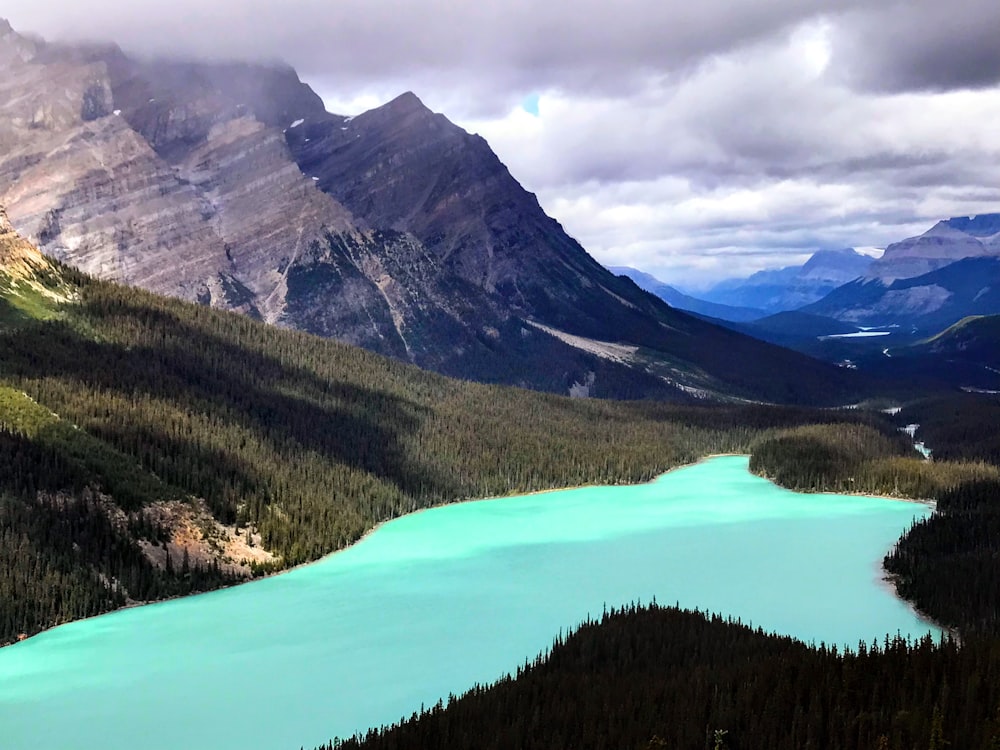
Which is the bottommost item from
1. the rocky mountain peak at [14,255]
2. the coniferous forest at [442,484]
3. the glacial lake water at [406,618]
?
the glacial lake water at [406,618]

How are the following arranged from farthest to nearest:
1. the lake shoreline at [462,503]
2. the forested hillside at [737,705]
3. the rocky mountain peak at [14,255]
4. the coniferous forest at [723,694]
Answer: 1. the rocky mountain peak at [14,255]
2. the lake shoreline at [462,503]
3. the coniferous forest at [723,694]
4. the forested hillside at [737,705]

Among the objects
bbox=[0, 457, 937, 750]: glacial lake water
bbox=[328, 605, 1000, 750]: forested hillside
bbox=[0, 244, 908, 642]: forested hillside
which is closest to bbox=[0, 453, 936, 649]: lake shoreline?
bbox=[0, 244, 908, 642]: forested hillside

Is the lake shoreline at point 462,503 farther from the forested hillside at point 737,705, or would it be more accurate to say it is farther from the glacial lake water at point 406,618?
the forested hillside at point 737,705

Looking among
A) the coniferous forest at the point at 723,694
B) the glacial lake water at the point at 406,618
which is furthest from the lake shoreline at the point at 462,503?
the coniferous forest at the point at 723,694

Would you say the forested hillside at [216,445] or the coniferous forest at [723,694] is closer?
the coniferous forest at [723,694]

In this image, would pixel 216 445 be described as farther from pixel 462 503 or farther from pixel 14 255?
pixel 14 255

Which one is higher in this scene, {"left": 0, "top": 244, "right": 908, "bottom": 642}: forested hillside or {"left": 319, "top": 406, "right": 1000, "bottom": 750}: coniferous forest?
{"left": 0, "top": 244, "right": 908, "bottom": 642}: forested hillside

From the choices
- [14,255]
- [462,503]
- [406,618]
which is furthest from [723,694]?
[14,255]

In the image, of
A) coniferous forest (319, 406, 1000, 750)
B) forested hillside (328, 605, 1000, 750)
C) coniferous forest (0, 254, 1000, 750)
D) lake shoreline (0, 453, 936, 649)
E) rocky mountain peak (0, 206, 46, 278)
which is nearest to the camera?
forested hillside (328, 605, 1000, 750)

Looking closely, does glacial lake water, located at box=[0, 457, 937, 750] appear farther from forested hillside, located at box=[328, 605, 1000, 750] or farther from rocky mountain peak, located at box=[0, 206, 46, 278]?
rocky mountain peak, located at box=[0, 206, 46, 278]
